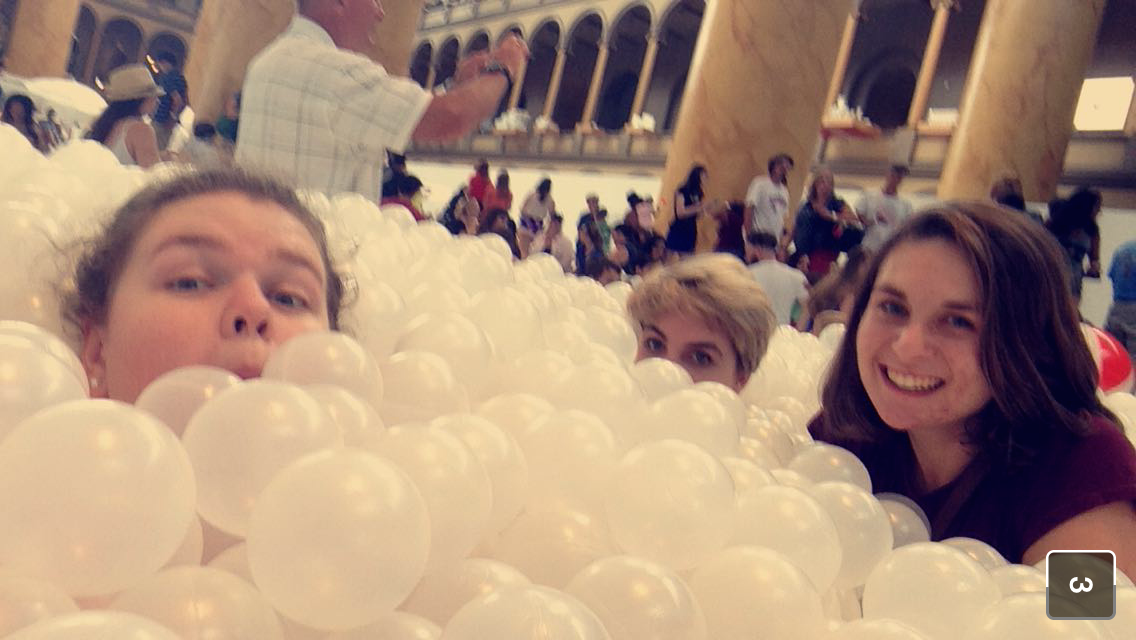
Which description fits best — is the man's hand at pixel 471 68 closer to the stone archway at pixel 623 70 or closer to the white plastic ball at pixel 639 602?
the white plastic ball at pixel 639 602

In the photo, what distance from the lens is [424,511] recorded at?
0.67 meters

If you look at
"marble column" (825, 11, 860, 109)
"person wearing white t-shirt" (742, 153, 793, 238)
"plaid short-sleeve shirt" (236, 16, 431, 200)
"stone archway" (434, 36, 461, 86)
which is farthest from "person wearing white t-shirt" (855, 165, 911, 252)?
"stone archway" (434, 36, 461, 86)

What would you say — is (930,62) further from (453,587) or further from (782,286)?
(453,587)

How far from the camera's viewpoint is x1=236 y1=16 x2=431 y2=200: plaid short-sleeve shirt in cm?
236

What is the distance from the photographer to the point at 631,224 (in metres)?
5.79

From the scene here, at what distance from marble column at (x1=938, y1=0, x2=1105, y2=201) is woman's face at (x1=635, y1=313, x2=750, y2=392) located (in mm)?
5168

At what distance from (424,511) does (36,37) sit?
10.1 m

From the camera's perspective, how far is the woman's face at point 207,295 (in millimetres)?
997

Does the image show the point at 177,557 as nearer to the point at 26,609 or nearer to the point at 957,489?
the point at 26,609

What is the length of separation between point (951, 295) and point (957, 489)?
Result: 0.27 meters

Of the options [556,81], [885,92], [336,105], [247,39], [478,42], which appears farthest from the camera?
[478,42]

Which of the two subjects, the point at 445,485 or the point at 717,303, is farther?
the point at 717,303

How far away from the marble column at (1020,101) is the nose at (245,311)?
623cm
